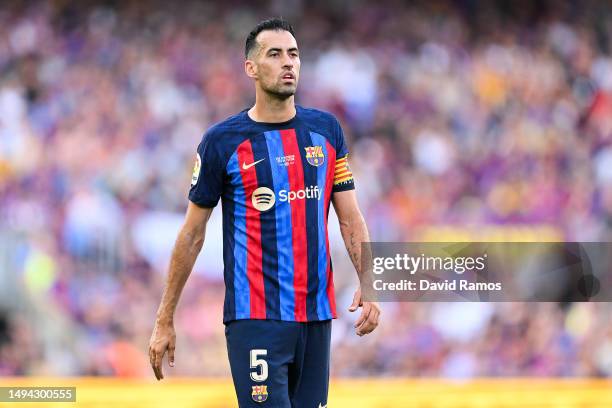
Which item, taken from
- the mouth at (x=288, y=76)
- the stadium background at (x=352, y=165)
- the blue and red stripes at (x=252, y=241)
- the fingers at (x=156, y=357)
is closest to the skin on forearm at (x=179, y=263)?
the fingers at (x=156, y=357)

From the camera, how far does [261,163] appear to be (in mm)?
4652

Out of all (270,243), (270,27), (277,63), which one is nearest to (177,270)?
(270,243)

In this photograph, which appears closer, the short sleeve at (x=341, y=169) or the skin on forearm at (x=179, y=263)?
the skin on forearm at (x=179, y=263)

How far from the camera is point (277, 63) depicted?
185 inches

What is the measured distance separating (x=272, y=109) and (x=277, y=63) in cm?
21

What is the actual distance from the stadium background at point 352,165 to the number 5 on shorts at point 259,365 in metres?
4.93

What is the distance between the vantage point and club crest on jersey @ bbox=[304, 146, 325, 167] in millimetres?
4707

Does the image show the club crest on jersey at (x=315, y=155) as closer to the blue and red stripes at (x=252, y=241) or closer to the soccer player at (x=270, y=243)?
the soccer player at (x=270, y=243)

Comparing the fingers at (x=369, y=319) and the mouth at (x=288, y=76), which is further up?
the mouth at (x=288, y=76)

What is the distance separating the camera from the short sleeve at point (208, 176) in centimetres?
464

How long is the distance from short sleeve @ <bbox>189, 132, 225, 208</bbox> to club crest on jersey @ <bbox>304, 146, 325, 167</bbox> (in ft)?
1.29

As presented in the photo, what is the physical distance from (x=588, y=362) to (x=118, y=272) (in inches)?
198

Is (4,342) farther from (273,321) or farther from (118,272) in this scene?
(273,321)

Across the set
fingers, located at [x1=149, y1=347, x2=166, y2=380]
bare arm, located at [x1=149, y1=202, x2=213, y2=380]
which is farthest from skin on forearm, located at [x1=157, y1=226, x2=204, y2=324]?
fingers, located at [x1=149, y1=347, x2=166, y2=380]
